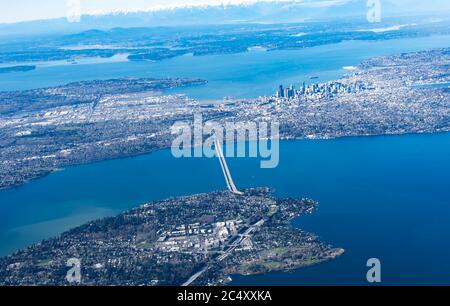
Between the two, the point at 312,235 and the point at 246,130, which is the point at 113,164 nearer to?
the point at 246,130

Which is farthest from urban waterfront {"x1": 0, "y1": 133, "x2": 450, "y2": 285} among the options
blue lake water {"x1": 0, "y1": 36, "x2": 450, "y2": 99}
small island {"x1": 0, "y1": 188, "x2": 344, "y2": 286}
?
blue lake water {"x1": 0, "y1": 36, "x2": 450, "y2": 99}

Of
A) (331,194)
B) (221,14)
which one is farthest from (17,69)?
(221,14)

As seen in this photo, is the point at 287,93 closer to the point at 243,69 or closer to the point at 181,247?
the point at 243,69

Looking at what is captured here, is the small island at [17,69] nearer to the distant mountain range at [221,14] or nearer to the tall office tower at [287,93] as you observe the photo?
the tall office tower at [287,93]

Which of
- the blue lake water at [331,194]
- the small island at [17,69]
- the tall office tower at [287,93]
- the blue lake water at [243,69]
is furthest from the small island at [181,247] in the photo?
the small island at [17,69]

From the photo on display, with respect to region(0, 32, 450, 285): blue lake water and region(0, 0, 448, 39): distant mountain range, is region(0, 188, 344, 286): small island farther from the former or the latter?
region(0, 0, 448, 39): distant mountain range

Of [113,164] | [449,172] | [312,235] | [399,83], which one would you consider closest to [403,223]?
[312,235]
